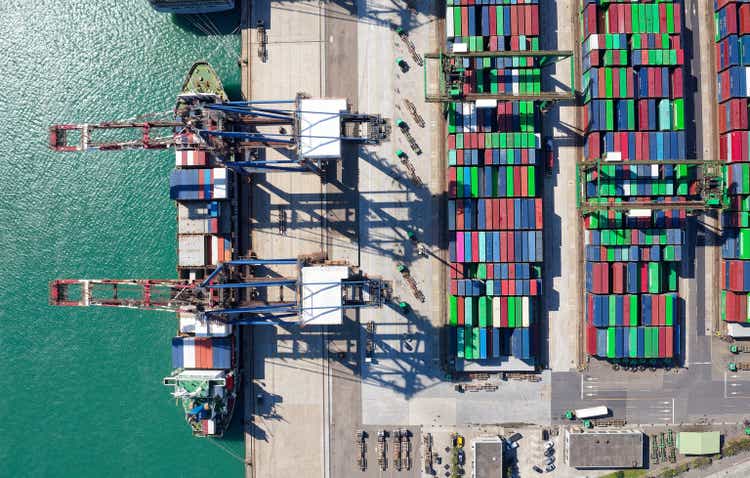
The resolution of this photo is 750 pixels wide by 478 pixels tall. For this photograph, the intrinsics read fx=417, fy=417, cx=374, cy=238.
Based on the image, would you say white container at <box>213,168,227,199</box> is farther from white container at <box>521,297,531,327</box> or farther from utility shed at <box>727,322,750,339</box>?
utility shed at <box>727,322,750,339</box>

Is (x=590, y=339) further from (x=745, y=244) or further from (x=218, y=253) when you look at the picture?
(x=218, y=253)

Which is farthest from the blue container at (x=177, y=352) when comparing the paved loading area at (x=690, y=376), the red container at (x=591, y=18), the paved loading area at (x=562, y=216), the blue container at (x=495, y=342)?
the red container at (x=591, y=18)

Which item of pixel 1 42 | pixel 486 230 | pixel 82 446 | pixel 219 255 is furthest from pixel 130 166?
pixel 486 230

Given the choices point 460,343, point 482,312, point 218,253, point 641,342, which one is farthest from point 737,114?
point 218,253

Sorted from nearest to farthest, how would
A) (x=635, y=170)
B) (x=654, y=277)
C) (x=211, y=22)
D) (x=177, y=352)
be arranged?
(x=635, y=170) → (x=654, y=277) → (x=177, y=352) → (x=211, y=22)

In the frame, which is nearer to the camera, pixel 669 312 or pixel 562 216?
pixel 669 312

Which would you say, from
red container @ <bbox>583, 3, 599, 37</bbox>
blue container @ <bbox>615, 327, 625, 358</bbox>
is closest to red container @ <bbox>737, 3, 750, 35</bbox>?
red container @ <bbox>583, 3, 599, 37</bbox>

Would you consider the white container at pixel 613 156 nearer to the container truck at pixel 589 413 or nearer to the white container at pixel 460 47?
the white container at pixel 460 47
